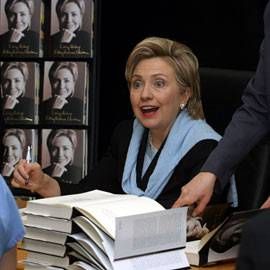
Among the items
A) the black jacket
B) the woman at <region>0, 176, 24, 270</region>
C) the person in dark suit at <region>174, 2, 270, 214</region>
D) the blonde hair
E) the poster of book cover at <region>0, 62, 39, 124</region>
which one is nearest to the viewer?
the woman at <region>0, 176, 24, 270</region>

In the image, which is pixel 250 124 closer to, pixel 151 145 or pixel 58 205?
pixel 151 145

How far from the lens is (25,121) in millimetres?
3951

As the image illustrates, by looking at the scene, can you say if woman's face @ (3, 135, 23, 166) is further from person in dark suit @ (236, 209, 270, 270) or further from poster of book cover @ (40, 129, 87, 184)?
person in dark suit @ (236, 209, 270, 270)

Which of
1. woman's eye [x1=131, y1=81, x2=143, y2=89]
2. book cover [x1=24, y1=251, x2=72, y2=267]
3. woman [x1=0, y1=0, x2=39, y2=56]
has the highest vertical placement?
woman [x1=0, y1=0, x2=39, y2=56]

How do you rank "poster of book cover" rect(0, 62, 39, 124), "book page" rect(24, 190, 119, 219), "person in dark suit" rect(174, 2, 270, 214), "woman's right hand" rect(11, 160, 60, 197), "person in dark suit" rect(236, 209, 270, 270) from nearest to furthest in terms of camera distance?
1. "person in dark suit" rect(236, 209, 270, 270)
2. "book page" rect(24, 190, 119, 219)
3. "person in dark suit" rect(174, 2, 270, 214)
4. "woman's right hand" rect(11, 160, 60, 197)
5. "poster of book cover" rect(0, 62, 39, 124)

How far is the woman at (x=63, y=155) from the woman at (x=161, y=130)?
0.90 metres

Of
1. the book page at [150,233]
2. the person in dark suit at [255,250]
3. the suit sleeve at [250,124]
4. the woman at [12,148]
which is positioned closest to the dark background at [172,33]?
the woman at [12,148]

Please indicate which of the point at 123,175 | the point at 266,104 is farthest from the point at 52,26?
the point at 266,104

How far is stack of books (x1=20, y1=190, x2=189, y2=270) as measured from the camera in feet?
5.57

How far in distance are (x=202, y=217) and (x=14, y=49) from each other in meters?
2.07

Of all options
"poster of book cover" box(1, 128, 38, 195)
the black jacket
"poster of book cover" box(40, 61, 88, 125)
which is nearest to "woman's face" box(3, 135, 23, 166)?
"poster of book cover" box(1, 128, 38, 195)

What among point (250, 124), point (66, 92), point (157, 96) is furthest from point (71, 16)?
point (250, 124)

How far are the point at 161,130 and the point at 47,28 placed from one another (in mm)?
1260

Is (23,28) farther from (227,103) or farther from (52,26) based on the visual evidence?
(227,103)
